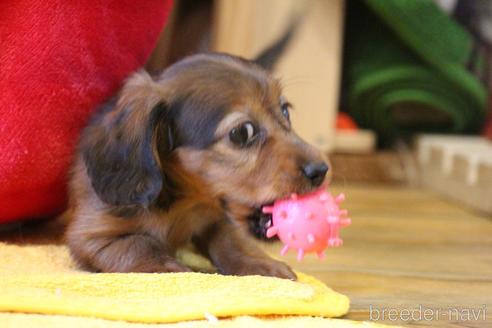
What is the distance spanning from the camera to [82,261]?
1.69 metres

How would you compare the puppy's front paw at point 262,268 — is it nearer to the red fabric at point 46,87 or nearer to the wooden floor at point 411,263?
the wooden floor at point 411,263

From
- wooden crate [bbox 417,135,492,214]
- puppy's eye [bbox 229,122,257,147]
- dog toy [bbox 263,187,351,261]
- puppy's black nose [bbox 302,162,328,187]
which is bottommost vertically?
wooden crate [bbox 417,135,492,214]

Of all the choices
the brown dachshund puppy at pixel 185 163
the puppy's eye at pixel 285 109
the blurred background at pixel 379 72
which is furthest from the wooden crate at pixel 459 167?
the brown dachshund puppy at pixel 185 163

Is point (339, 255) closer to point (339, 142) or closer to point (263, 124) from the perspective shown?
point (263, 124)

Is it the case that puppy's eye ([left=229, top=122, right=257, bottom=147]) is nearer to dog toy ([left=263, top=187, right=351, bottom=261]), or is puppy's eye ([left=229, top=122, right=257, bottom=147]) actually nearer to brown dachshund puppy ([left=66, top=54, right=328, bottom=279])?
brown dachshund puppy ([left=66, top=54, right=328, bottom=279])

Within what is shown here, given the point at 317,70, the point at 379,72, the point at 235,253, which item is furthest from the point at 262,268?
the point at 379,72

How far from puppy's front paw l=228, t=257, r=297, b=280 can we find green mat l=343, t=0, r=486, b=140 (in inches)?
75.0

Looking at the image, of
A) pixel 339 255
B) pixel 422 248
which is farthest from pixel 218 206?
pixel 422 248

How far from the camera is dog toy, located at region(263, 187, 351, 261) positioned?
1469mm

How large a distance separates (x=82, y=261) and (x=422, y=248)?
39.7 inches

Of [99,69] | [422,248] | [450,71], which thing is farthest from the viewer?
[450,71]

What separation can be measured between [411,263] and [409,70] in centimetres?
180

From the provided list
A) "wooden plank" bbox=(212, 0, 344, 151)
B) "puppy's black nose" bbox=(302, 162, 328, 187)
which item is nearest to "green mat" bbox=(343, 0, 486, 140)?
"wooden plank" bbox=(212, 0, 344, 151)

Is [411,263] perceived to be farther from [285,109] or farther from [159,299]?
[159,299]
